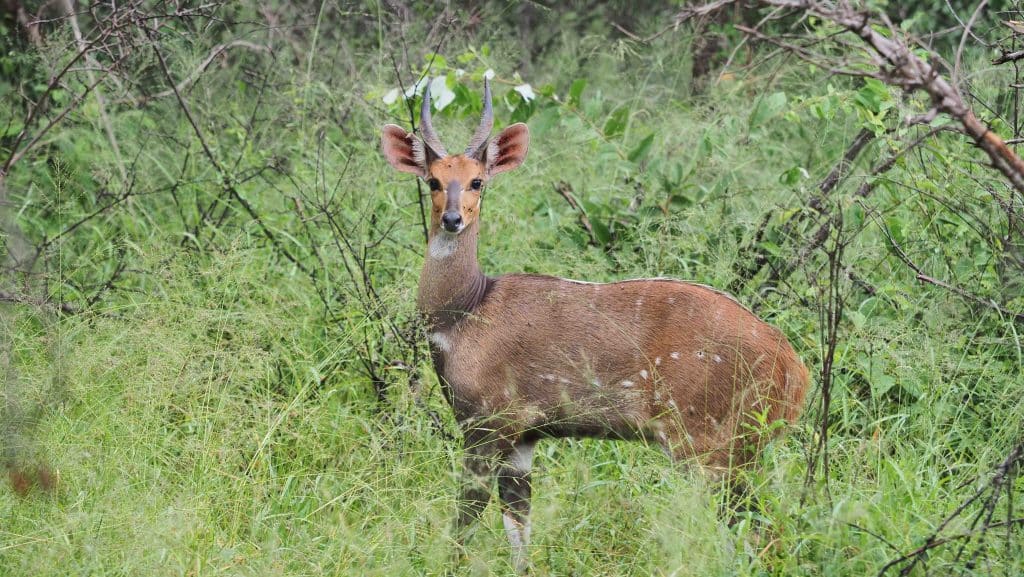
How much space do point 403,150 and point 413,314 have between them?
2.09 ft

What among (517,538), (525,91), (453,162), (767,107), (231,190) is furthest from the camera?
(231,190)

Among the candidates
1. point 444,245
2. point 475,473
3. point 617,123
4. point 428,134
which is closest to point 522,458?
point 475,473

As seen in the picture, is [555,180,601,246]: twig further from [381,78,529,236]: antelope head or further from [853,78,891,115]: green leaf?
[853,78,891,115]: green leaf

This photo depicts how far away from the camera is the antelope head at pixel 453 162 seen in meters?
3.80

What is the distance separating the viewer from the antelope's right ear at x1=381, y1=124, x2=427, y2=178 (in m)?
4.10

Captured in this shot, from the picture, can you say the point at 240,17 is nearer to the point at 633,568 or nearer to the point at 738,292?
the point at 738,292

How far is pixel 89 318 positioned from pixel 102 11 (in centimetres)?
293

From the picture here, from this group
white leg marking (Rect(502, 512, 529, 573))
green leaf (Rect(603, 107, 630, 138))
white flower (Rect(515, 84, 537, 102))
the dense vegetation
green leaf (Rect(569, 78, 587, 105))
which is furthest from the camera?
green leaf (Rect(603, 107, 630, 138))

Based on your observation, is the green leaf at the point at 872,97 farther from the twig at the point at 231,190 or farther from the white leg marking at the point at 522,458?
the twig at the point at 231,190

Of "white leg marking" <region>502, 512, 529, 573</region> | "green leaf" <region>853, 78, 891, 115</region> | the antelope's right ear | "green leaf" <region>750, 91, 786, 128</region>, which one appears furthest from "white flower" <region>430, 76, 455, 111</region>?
"white leg marking" <region>502, 512, 529, 573</region>

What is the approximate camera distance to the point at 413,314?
3947 millimetres

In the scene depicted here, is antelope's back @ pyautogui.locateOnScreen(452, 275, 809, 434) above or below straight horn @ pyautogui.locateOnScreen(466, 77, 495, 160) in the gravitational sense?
below

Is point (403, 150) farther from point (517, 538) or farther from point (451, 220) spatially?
point (517, 538)

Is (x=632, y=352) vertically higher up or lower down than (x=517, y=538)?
higher up
